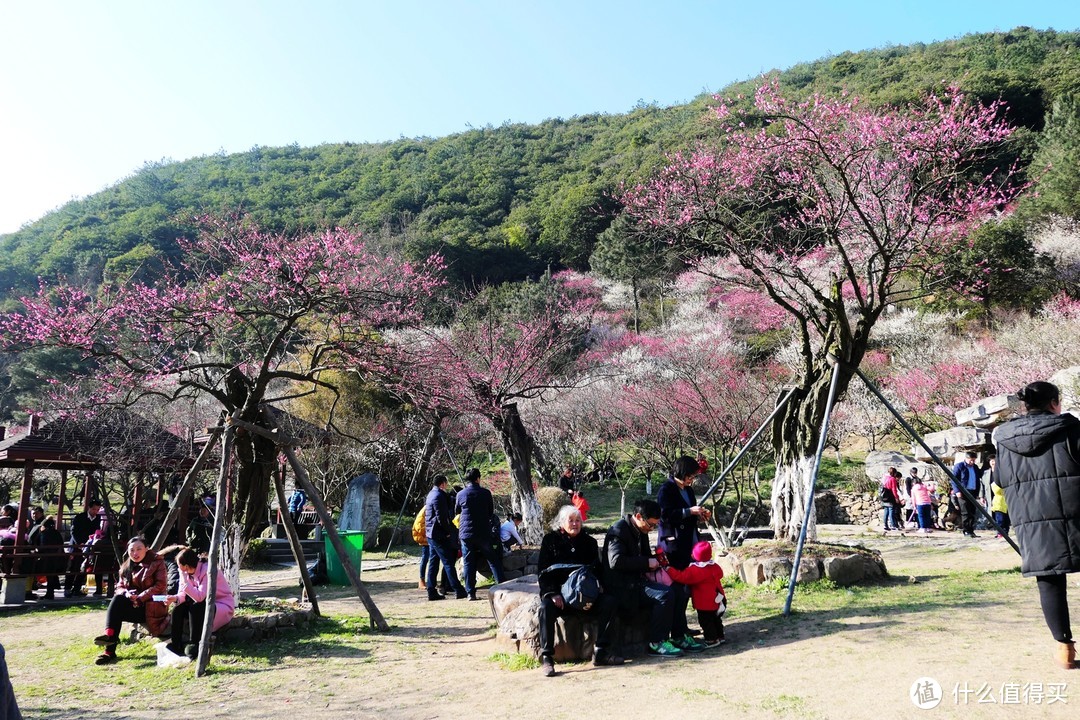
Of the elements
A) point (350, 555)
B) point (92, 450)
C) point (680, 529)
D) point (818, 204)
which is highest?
point (818, 204)

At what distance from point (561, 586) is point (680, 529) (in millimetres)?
1132

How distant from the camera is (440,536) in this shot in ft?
30.1

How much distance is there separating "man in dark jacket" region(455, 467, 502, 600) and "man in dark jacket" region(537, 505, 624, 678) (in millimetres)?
3308

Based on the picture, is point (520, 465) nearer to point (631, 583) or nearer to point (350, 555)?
point (350, 555)

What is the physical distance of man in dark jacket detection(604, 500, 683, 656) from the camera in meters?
5.29

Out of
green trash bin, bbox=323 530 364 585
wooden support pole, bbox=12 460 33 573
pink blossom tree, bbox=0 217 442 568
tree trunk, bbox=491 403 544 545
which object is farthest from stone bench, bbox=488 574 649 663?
wooden support pole, bbox=12 460 33 573

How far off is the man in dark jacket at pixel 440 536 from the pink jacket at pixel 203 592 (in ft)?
9.84

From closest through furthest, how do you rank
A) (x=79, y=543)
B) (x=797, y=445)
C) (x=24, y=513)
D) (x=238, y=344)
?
1. (x=797, y=445)
2. (x=238, y=344)
3. (x=24, y=513)
4. (x=79, y=543)

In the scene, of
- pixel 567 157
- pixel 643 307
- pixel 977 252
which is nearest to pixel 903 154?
pixel 977 252

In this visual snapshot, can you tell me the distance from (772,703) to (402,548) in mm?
13605

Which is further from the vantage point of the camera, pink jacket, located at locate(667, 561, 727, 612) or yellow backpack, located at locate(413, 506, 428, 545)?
yellow backpack, located at locate(413, 506, 428, 545)

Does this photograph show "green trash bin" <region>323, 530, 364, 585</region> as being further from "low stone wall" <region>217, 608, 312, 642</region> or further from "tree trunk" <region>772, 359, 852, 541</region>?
"tree trunk" <region>772, 359, 852, 541</region>

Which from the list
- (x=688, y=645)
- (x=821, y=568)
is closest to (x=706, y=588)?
(x=688, y=645)

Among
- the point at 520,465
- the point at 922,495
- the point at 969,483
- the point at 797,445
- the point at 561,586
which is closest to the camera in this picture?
the point at 561,586
